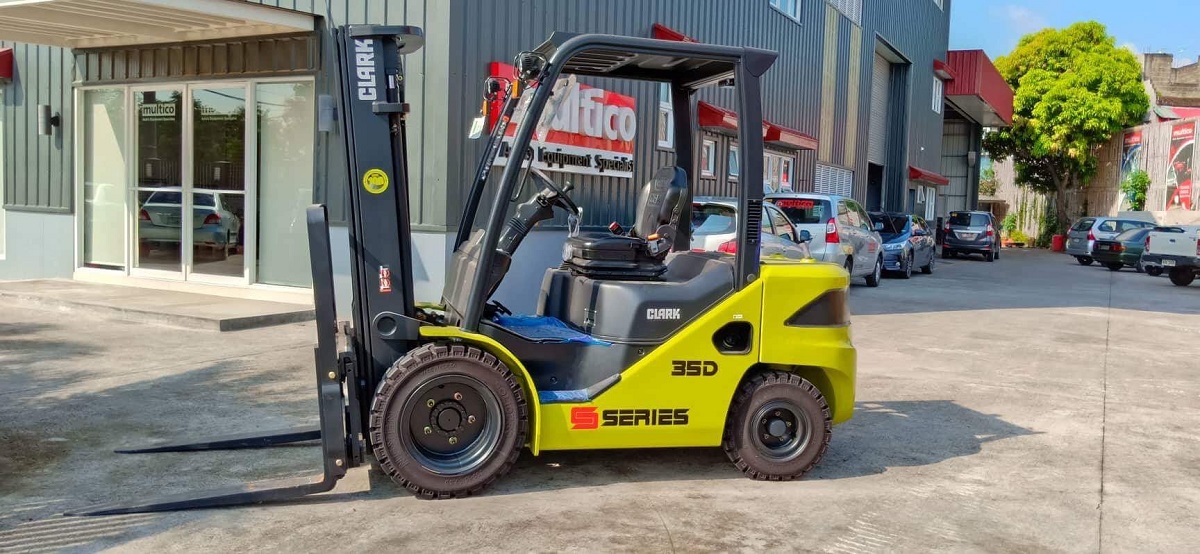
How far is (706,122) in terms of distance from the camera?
1554 cm

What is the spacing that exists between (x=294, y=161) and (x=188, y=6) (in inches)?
93.4

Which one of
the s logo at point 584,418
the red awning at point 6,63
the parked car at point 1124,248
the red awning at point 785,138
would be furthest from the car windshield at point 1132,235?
the s logo at point 584,418

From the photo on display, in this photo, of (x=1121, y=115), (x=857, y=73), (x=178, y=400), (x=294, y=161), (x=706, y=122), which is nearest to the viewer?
(x=178, y=400)

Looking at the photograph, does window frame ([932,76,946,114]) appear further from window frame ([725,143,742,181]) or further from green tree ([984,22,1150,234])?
window frame ([725,143,742,181])

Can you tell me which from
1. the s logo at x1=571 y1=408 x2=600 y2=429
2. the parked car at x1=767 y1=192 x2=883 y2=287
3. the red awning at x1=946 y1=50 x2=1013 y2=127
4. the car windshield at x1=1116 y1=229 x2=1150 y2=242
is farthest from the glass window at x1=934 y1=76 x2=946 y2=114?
the s logo at x1=571 y1=408 x2=600 y2=429

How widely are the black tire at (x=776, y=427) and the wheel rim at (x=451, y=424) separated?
4.43ft

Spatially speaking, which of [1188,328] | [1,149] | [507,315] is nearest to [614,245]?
[507,315]

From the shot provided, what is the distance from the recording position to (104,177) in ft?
44.0

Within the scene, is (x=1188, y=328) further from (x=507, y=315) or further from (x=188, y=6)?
(x=188, y=6)

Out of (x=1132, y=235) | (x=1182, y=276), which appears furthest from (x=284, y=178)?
(x=1132, y=235)

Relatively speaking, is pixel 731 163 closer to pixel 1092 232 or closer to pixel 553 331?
pixel 553 331

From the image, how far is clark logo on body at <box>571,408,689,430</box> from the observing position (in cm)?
509

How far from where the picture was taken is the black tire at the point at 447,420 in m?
4.75

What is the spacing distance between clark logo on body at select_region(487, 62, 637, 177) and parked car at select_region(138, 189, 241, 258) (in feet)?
12.4
